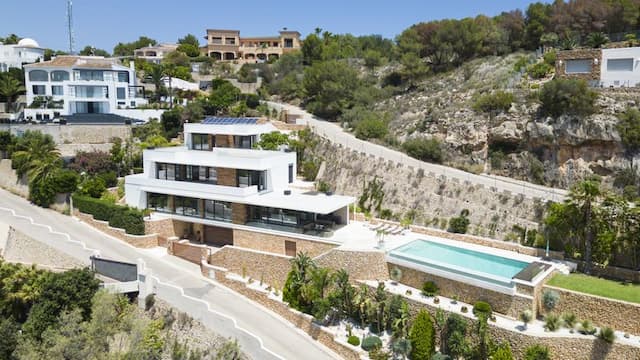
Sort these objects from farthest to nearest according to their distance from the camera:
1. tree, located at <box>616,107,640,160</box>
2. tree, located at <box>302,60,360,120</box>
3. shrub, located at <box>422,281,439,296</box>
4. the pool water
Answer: tree, located at <box>302,60,360,120</box> < tree, located at <box>616,107,640,160</box> < shrub, located at <box>422,281,439,296</box> < the pool water

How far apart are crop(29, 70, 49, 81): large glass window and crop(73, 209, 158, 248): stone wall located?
2559 cm

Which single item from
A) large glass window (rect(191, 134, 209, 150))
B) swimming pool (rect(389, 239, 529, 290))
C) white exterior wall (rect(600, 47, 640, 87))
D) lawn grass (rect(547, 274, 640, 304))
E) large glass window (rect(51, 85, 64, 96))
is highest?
white exterior wall (rect(600, 47, 640, 87))

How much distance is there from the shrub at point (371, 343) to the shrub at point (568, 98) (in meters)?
20.2

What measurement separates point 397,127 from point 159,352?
86.9 ft

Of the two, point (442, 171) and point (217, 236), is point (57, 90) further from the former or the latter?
point (442, 171)

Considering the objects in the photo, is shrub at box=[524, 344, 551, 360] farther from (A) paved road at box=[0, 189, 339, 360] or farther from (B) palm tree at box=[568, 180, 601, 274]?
(A) paved road at box=[0, 189, 339, 360]

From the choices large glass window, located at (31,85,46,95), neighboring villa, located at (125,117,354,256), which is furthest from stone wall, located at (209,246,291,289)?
large glass window, located at (31,85,46,95)

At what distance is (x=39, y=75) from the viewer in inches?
1971

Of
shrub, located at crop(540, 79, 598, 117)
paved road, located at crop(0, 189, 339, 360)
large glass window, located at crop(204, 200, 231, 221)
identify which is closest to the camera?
paved road, located at crop(0, 189, 339, 360)

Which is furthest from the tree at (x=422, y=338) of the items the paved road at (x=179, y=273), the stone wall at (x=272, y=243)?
the stone wall at (x=272, y=243)

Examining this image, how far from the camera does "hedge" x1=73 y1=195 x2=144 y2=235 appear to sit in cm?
2911

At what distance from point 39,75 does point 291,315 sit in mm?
42150

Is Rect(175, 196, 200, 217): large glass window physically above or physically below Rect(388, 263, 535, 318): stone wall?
above

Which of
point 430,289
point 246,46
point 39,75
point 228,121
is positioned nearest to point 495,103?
point 430,289
